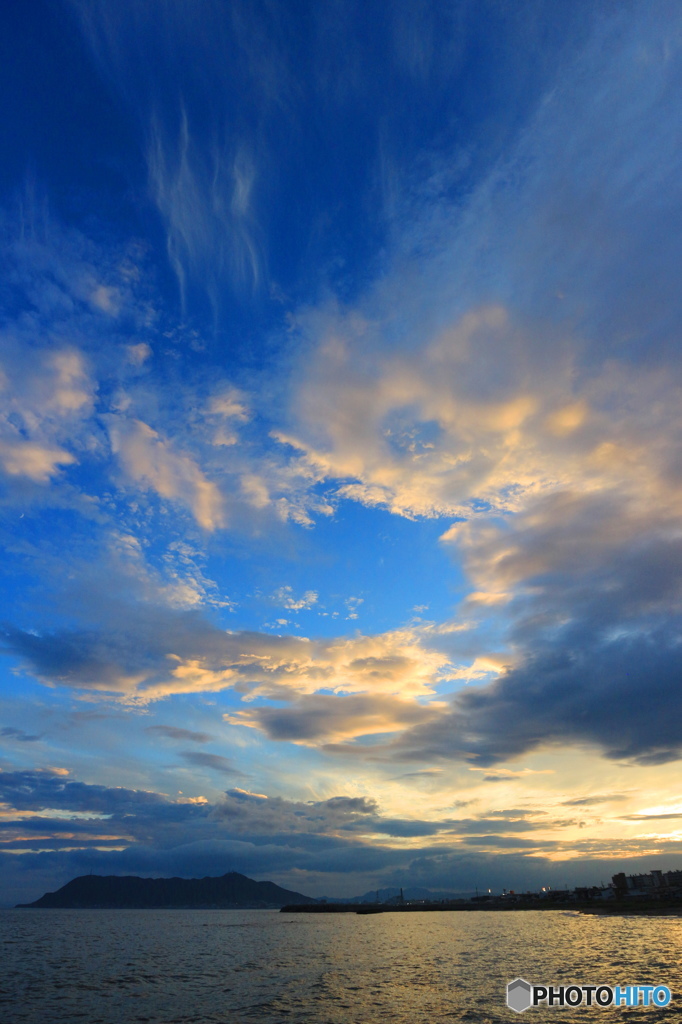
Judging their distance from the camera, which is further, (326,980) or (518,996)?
(326,980)

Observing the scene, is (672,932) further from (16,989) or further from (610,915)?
(16,989)

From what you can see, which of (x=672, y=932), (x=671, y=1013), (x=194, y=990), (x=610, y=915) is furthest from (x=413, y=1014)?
(x=610, y=915)

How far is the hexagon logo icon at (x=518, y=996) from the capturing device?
138 ft

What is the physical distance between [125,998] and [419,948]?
209ft

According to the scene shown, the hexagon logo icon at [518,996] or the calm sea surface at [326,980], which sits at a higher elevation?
the hexagon logo icon at [518,996]

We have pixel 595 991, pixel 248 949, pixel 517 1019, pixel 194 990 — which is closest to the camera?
pixel 517 1019

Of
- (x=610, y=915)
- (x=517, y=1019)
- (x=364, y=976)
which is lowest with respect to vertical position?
(x=610, y=915)

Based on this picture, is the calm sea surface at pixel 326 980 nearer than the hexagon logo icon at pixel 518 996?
Yes

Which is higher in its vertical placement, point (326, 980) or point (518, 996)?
point (518, 996)

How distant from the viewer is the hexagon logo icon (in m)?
42.1

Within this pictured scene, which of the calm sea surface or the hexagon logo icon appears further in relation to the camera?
the hexagon logo icon

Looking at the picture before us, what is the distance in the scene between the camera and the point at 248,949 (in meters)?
99.6

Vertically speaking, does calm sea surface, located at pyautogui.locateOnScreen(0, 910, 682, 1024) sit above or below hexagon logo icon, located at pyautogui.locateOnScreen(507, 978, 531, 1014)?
below

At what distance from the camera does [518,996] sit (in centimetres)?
4541
